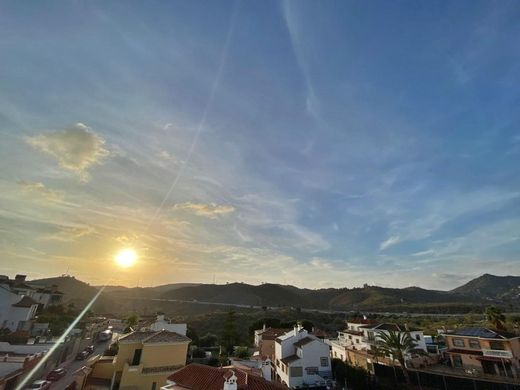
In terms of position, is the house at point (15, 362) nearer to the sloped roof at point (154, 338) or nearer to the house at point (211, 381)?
the sloped roof at point (154, 338)

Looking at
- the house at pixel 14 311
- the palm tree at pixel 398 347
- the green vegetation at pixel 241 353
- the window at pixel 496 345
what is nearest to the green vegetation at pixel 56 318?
the house at pixel 14 311

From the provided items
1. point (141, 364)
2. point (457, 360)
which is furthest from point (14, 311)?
point (457, 360)

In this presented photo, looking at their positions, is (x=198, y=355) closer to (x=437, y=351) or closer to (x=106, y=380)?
(x=106, y=380)

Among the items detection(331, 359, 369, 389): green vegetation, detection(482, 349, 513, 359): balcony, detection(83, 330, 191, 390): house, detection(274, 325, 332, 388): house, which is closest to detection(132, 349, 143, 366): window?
detection(83, 330, 191, 390): house

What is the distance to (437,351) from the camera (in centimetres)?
4841

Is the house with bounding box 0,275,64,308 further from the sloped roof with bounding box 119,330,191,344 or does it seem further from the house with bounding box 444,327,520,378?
the house with bounding box 444,327,520,378

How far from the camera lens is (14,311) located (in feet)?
149

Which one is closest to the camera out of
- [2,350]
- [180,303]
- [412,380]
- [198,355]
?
[2,350]

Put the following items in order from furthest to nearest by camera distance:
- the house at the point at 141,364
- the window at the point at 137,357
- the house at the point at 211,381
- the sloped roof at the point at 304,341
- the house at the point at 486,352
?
1. the sloped roof at the point at 304,341
2. the house at the point at 486,352
3. the window at the point at 137,357
4. the house at the point at 141,364
5. the house at the point at 211,381

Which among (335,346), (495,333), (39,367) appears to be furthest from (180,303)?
(495,333)

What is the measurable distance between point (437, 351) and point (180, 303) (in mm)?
129198

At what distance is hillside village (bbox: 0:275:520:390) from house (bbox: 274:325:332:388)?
129 mm

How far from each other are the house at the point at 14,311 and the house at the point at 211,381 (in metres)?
36.9

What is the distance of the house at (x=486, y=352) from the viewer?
38.2 meters
